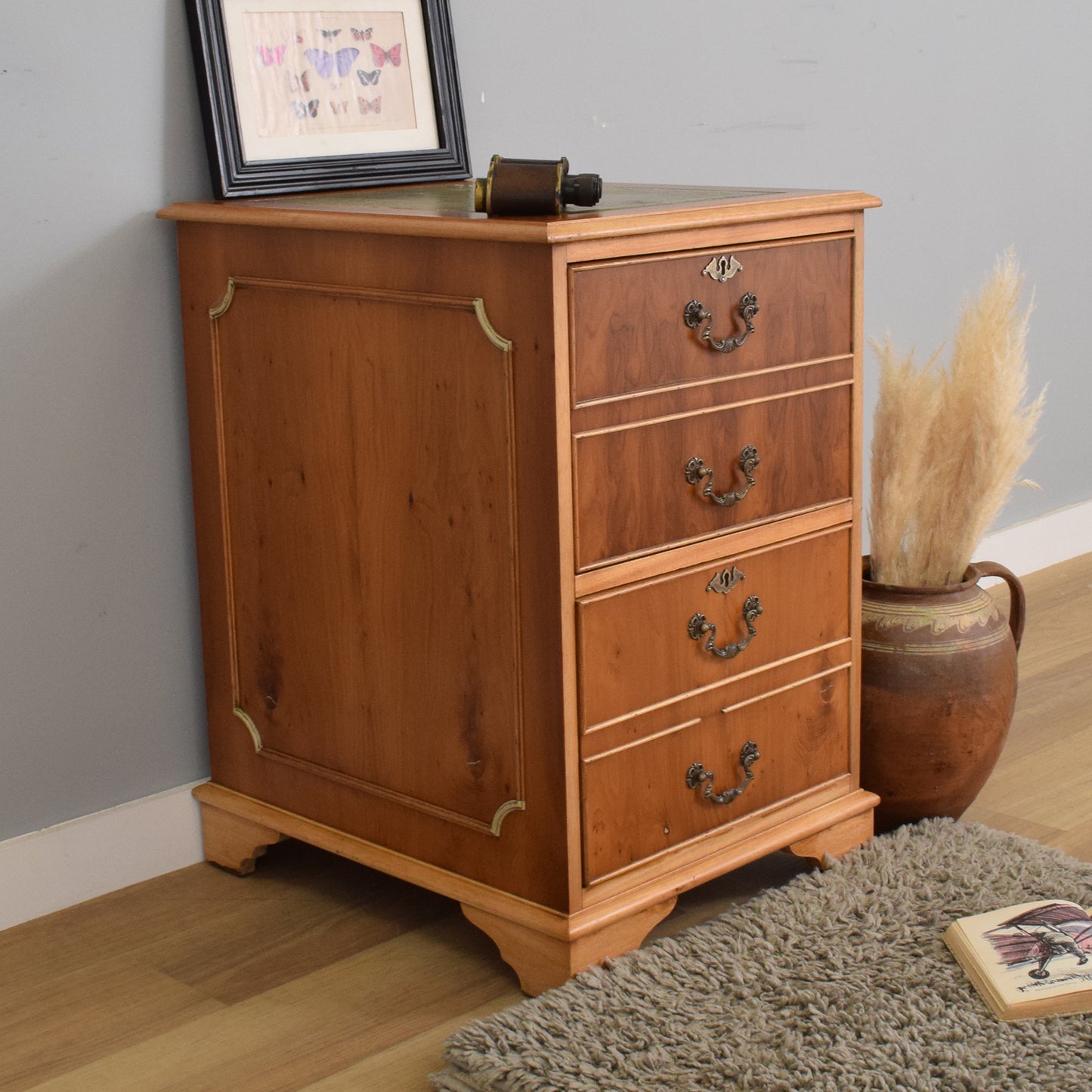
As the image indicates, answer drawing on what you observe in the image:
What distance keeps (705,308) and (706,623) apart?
13.9 inches

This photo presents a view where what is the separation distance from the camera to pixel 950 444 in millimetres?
2084

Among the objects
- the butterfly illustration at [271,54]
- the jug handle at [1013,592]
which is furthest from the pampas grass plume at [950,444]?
the butterfly illustration at [271,54]

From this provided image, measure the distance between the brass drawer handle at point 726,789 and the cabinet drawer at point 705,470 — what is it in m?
0.27

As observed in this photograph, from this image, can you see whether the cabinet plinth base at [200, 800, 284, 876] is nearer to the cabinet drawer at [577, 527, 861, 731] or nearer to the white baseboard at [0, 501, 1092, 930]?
the white baseboard at [0, 501, 1092, 930]

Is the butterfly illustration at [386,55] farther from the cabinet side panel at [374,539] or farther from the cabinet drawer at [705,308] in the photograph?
the cabinet drawer at [705,308]

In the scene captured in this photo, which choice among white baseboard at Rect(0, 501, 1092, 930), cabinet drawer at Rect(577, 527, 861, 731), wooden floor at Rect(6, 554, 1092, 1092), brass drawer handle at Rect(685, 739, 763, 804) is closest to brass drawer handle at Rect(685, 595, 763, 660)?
cabinet drawer at Rect(577, 527, 861, 731)

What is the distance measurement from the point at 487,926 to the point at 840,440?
710 millimetres

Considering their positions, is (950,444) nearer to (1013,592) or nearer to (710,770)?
(1013,592)

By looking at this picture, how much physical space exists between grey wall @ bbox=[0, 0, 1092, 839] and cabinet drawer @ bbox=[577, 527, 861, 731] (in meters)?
0.66

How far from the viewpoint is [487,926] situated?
1.73 m

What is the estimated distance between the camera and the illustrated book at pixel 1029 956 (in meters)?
1.58

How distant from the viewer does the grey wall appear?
71.1 inches

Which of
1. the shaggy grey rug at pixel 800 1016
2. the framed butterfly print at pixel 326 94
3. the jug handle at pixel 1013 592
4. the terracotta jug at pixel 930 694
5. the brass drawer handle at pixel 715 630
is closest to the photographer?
the shaggy grey rug at pixel 800 1016

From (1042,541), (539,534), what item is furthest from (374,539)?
(1042,541)
